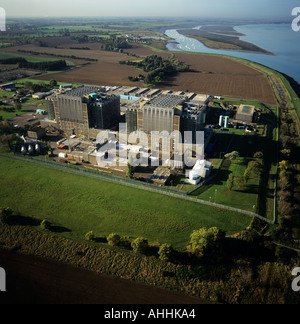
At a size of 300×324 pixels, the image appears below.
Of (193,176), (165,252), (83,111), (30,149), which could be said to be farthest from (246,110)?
(30,149)

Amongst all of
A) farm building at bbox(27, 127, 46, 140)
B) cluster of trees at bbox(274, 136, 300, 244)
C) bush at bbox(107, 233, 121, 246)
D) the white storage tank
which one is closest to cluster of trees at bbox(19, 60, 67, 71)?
farm building at bbox(27, 127, 46, 140)


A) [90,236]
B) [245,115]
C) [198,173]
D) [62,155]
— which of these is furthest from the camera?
[245,115]

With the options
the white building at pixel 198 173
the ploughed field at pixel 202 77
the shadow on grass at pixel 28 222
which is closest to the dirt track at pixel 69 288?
the shadow on grass at pixel 28 222

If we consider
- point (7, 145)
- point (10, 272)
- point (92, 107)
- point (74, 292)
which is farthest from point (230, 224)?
point (7, 145)

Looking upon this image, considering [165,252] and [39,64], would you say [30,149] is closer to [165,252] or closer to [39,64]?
[165,252]

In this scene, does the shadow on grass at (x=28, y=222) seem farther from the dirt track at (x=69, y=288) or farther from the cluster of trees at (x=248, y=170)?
the cluster of trees at (x=248, y=170)

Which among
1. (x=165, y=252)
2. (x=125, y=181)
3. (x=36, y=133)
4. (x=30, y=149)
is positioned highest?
(x=36, y=133)

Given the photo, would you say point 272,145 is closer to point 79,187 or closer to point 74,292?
point 79,187
